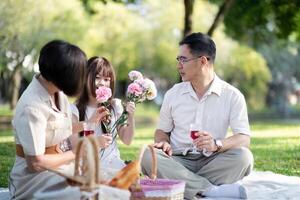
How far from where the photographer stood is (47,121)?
12.1 ft

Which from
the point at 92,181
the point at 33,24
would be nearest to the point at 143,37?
the point at 33,24

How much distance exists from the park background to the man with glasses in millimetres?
1629

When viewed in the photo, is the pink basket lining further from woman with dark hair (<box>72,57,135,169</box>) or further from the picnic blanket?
the picnic blanket

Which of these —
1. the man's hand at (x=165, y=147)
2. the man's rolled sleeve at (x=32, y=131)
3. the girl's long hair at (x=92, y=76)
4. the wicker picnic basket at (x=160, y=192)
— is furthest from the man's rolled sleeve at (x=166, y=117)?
the man's rolled sleeve at (x=32, y=131)

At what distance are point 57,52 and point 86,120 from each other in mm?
1516

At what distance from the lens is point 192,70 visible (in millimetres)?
4957

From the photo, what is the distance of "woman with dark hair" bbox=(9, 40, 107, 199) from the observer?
3484 millimetres

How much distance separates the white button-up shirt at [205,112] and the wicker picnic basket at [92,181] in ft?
5.97

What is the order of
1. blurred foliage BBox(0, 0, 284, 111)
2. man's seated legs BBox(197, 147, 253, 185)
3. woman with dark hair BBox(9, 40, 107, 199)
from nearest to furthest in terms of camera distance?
woman with dark hair BBox(9, 40, 107, 199)
man's seated legs BBox(197, 147, 253, 185)
blurred foliage BBox(0, 0, 284, 111)

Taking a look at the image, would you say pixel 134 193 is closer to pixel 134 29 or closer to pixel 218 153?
pixel 218 153

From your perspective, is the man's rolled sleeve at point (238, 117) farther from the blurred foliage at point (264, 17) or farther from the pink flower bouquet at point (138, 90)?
the blurred foliage at point (264, 17)

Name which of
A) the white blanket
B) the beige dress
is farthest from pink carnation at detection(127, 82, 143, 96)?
the white blanket

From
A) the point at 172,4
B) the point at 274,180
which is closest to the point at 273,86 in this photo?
the point at 172,4

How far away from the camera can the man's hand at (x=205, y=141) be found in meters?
4.44
